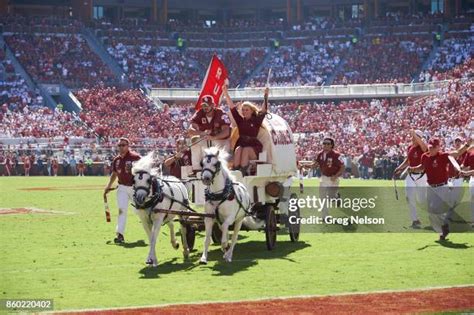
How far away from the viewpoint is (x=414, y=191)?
21469 mm

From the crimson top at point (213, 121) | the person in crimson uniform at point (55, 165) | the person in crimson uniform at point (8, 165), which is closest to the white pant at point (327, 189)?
the crimson top at point (213, 121)

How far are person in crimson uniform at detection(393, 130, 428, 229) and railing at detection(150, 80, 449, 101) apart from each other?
3873 centimetres

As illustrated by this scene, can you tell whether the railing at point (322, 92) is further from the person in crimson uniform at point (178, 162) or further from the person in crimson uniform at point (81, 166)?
the person in crimson uniform at point (178, 162)

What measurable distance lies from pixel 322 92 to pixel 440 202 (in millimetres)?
46286

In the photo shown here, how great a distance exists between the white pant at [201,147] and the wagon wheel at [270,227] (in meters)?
1.25

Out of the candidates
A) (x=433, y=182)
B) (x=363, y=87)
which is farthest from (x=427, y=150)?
(x=363, y=87)

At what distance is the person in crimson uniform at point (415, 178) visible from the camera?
69.3 feet

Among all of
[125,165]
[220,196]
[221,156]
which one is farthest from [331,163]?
[220,196]

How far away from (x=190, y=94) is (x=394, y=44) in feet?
43.5

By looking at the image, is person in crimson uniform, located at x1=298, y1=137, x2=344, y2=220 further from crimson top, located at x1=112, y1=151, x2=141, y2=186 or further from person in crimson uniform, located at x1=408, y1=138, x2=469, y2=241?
crimson top, located at x1=112, y1=151, x2=141, y2=186

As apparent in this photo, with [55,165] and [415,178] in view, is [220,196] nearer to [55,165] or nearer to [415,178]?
[415,178]

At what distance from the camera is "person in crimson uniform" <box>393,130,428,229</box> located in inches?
832

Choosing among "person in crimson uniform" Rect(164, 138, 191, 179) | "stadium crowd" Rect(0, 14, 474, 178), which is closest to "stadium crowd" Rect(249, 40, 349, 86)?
"stadium crowd" Rect(0, 14, 474, 178)

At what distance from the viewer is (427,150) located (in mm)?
20953
